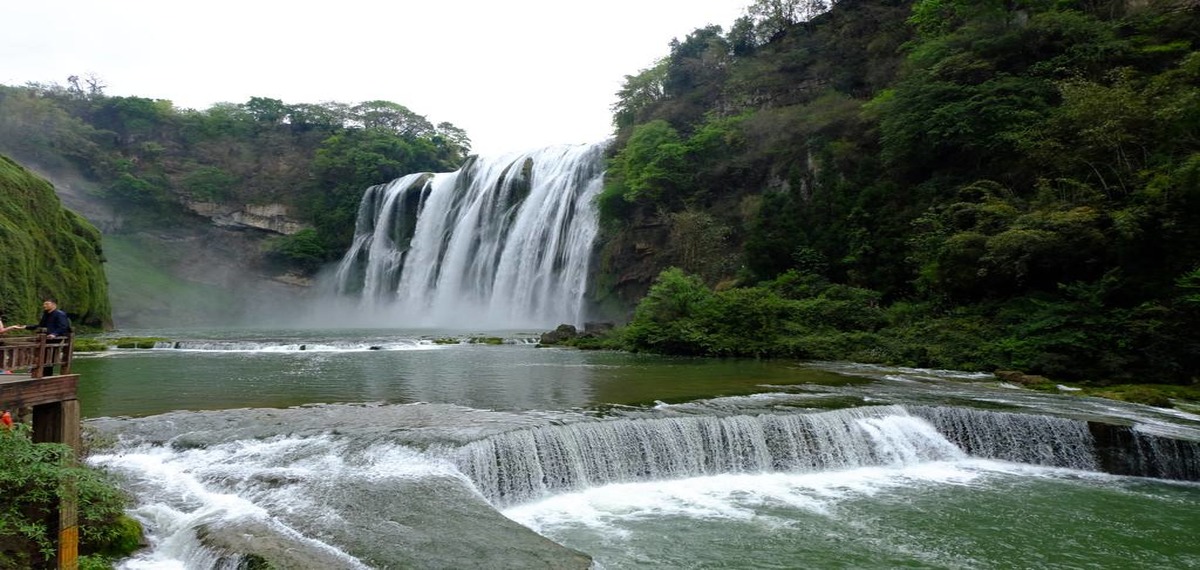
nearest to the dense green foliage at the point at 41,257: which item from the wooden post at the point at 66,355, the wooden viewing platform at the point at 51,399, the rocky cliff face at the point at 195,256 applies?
the rocky cliff face at the point at 195,256

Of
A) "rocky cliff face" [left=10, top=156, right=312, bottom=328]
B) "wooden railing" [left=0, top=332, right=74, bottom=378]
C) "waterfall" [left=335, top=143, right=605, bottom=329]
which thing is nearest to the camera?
"wooden railing" [left=0, top=332, right=74, bottom=378]

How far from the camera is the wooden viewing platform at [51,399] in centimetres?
556

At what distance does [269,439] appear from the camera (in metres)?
9.36

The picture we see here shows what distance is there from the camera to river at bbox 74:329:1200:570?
22.6 feet

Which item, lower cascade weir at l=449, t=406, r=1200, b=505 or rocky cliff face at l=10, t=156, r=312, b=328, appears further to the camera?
rocky cliff face at l=10, t=156, r=312, b=328

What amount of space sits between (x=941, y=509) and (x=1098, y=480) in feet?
11.1

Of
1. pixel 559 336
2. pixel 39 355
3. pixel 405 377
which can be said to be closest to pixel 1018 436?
pixel 405 377

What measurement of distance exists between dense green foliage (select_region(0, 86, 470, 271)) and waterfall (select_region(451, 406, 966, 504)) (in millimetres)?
51710

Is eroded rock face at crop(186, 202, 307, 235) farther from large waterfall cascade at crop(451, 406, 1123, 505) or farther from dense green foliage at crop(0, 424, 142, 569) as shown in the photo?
dense green foliage at crop(0, 424, 142, 569)

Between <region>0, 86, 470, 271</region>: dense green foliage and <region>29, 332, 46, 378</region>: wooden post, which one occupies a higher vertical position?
<region>0, 86, 470, 271</region>: dense green foliage

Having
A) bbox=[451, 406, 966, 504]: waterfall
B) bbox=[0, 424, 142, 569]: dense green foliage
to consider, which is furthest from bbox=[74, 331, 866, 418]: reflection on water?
bbox=[0, 424, 142, 569]: dense green foliage

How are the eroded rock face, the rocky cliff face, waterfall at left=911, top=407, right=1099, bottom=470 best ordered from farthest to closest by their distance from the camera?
the eroded rock face → the rocky cliff face → waterfall at left=911, top=407, right=1099, bottom=470

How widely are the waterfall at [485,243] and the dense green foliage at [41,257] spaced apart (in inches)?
684

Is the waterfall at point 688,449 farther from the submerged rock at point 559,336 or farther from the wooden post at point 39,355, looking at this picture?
the submerged rock at point 559,336
